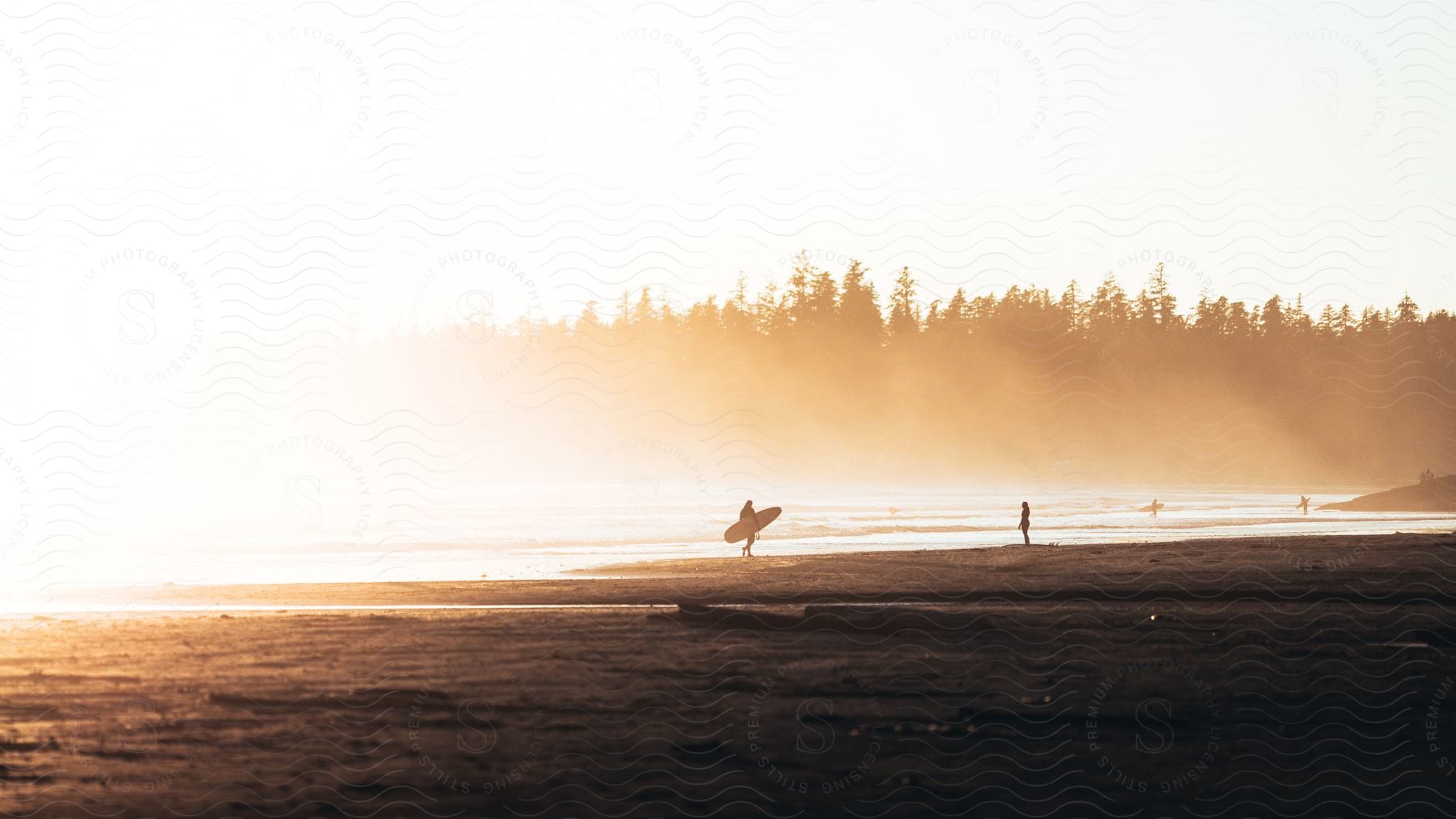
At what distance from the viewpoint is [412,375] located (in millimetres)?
106438

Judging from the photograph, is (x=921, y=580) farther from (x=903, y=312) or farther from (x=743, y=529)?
(x=903, y=312)

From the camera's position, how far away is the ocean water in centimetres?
3412

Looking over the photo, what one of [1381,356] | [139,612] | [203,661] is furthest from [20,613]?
[1381,356]

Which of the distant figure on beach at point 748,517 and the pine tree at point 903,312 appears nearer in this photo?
the distant figure on beach at point 748,517

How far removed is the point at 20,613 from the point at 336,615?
7079mm

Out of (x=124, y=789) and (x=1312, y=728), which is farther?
(x=1312, y=728)

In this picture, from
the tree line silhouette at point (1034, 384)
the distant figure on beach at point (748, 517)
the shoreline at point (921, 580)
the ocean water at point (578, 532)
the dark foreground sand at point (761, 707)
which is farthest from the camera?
the tree line silhouette at point (1034, 384)

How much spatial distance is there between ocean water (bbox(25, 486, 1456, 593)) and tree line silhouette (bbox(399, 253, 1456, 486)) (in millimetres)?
9956

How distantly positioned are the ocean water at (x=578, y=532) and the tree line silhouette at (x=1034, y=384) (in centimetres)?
996

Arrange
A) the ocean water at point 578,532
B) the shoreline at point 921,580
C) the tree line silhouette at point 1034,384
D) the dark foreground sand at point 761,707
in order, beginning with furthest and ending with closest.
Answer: the tree line silhouette at point 1034,384 → the ocean water at point 578,532 → the shoreline at point 921,580 → the dark foreground sand at point 761,707

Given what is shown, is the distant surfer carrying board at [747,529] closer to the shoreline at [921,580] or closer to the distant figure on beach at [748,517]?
the distant figure on beach at [748,517]

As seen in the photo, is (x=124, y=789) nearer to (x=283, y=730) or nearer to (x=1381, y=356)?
(x=283, y=730)

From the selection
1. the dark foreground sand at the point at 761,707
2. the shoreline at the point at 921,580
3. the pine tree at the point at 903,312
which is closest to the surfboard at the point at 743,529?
the shoreline at the point at 921,580

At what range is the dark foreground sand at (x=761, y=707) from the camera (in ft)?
32.3
